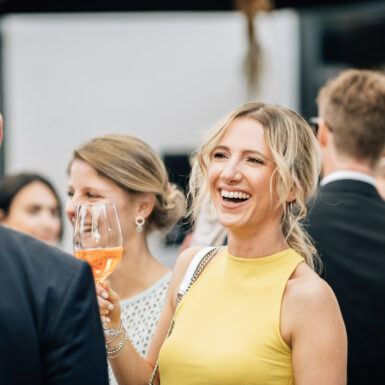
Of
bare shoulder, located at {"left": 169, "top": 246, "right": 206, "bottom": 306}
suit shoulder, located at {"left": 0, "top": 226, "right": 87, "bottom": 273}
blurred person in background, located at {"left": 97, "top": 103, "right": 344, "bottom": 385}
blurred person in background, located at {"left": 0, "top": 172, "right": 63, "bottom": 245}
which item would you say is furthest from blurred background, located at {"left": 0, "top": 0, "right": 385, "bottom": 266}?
suit shoulder, located at {"left": 0, "top": 226, "right": 87, "bottom": 273}

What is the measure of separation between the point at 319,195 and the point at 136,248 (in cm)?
77

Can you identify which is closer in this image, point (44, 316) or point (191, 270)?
point (44, 316)

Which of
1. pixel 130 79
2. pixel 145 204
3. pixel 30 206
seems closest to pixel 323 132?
pixel 145 204

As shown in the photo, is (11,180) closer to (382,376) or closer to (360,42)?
(382,376)

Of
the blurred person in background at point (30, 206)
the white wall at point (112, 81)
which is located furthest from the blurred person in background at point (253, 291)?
the white wall at point (112, 81)

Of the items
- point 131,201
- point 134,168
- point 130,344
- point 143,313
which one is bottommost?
point 143,313

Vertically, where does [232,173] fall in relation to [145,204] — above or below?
above

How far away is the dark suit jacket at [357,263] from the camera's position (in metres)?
2.42

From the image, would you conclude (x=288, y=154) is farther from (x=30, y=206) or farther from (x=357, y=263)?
(x=30, y=206)

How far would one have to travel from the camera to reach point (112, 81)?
6.68 m

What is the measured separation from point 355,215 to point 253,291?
87 centimetres

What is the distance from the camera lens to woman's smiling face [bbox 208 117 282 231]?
73.1 inches

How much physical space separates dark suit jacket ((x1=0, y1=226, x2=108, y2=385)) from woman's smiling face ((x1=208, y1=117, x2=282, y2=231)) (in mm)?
750

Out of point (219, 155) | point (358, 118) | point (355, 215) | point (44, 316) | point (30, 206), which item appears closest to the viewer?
point (44, 316)
